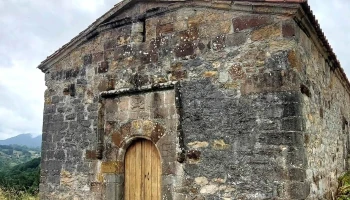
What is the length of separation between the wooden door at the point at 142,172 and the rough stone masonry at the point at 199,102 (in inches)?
6.0

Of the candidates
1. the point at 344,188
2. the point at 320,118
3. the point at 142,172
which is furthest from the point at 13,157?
the point at 320,118

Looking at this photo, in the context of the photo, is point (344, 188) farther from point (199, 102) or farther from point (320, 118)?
point (199, 102)

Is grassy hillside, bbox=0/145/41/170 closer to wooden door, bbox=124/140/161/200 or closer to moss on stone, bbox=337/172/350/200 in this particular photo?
wooden door, bbox=124/140/161/200

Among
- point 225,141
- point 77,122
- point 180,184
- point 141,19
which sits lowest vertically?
point 180,184

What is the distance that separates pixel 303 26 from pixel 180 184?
3173 millimetres

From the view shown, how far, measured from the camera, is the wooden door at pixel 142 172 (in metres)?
6.16

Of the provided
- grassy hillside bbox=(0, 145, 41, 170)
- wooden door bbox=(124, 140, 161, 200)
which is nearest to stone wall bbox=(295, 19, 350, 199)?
wooden door bbox=(124, 140, 161, 200)

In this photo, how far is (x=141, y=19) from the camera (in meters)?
6.70

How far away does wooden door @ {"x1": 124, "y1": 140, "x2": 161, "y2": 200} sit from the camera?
6.16 meters

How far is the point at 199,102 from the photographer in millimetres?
5793

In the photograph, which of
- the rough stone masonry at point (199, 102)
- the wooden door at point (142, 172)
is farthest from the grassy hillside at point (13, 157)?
the wooden door at point (142, 172)

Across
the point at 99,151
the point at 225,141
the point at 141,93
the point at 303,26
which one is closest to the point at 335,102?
the point at 303,26

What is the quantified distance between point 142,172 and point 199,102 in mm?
1681

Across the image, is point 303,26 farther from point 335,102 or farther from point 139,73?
point 335,102
